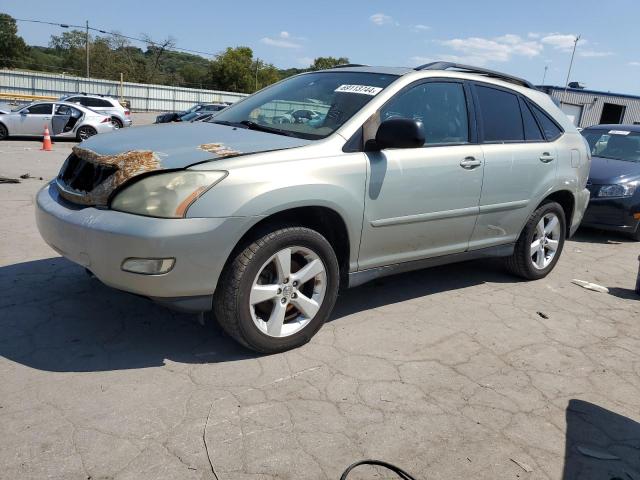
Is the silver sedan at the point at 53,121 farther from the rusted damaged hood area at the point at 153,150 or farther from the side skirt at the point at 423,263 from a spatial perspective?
the side skirt at the point at 423,263

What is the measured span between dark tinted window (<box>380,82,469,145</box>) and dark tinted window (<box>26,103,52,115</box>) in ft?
54.8

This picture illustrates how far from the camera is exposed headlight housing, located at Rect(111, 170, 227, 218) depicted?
9.34 feet

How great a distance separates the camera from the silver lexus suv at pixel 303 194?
114 inches

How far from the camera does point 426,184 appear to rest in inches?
150

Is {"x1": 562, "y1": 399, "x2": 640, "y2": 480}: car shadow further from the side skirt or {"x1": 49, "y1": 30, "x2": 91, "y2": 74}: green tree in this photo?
{"x1": 49, "y1": 30, "x2": 91, "y2": 74}: green tree

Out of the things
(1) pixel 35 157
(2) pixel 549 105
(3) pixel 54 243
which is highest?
(2) pixel 549 105

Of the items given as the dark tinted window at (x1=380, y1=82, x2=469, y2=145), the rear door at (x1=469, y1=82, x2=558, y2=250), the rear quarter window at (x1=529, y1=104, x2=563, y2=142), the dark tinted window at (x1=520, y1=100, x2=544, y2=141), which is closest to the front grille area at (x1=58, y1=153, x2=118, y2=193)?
the dark tinted window at (x1=380, y1=82, x2=469, y2=145)

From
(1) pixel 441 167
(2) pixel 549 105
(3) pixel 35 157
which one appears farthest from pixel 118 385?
(3) pixel 35 157

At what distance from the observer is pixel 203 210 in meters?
2.86

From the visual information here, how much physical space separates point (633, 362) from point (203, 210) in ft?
9.63

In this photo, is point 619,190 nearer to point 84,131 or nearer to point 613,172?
point 613,172

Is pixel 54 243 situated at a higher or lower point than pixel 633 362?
higher

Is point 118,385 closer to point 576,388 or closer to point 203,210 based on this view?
point 203,210

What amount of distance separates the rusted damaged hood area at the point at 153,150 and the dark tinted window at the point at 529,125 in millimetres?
2338
